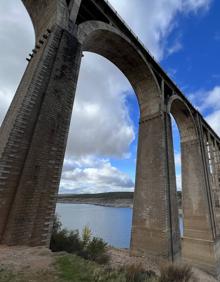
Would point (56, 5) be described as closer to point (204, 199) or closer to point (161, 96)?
point (161, 96)

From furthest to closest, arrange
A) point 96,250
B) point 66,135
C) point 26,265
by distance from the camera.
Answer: point 96,250, point 66,135, point 26,265

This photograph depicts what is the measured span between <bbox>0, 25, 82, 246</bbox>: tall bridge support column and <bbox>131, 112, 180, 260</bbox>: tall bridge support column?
606 centimetres

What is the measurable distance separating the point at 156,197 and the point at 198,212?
6.39 metres

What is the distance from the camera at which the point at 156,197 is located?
31.1ft

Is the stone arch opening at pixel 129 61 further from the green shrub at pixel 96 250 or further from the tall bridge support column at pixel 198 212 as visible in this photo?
the green shrub at pixel 96 250

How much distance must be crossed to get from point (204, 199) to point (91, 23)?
43.9 feet

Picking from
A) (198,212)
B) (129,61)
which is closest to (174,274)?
(198,212)

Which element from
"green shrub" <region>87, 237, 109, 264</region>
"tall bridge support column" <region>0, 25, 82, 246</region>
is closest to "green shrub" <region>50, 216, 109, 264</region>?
"green shrub" <region>87, 237, 109, 264</region>

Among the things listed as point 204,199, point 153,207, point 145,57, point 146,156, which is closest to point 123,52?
point 145,57

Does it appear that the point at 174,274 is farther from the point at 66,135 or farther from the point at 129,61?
the point at 129,61

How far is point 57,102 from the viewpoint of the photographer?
5660 mm

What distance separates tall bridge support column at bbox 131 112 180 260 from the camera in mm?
8781

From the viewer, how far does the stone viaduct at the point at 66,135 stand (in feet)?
14.5

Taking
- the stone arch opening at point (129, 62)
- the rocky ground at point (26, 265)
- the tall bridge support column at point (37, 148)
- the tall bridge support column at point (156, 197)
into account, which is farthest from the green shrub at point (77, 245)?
the stone arch opening at point (129, 62)
